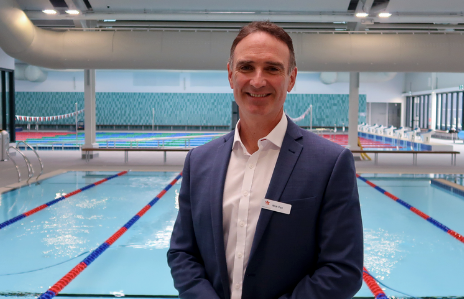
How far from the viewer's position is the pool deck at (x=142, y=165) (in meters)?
9.51

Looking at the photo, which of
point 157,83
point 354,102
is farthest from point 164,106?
point 354,102

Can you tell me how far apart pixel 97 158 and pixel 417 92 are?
18444 mm

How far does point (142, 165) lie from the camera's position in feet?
34.6

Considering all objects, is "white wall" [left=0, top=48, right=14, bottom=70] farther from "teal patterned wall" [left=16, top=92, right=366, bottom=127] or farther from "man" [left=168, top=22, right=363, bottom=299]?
"man" [left=168, top=22, right=363, bottom=299]

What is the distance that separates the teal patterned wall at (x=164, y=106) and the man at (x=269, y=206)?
77.0 feet

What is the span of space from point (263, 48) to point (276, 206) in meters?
0.45

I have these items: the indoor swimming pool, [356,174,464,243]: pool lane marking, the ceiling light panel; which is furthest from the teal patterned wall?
[356,174,464,243]: pool lane marking

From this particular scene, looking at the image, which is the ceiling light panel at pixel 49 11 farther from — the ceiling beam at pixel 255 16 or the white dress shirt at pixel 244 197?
the white dress shirt at pixel 244 197

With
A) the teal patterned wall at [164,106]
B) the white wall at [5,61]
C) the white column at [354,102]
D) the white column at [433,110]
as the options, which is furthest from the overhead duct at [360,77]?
the white wall at [5,61]

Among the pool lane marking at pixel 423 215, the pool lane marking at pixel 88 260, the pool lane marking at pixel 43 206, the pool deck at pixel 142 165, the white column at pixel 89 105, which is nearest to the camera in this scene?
the pool lane marking at pixel 88 260

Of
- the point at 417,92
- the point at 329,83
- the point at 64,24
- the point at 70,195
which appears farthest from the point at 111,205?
the point at 417,92

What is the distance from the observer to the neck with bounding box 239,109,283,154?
133cm

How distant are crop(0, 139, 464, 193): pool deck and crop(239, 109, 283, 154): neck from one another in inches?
290

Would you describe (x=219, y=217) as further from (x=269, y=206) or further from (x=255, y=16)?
(x=255, y=16)
